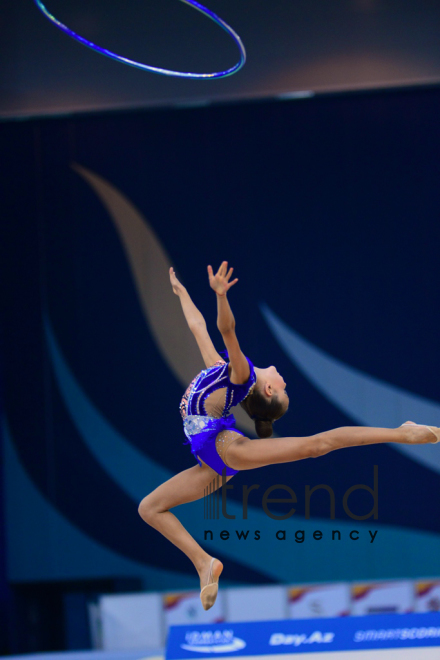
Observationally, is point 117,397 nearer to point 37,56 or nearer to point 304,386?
point 304,386

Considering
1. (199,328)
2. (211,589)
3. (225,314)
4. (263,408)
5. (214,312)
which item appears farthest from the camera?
(214,312)

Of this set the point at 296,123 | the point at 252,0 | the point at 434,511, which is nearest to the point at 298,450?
the point at 434,511

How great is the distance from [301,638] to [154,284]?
3558 mm

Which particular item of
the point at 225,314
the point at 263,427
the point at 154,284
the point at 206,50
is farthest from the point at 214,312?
the point at 225,314

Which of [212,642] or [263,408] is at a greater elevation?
[263,408]

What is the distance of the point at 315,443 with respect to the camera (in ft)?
10.2

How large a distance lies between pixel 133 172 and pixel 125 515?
3.44m

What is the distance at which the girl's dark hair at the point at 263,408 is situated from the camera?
3363mm

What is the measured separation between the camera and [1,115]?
22.7 feet

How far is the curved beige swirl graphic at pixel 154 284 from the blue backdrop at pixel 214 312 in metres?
0.02

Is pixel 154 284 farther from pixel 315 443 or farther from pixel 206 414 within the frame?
pixel 315 443

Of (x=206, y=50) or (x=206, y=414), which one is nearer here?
(x=206, y=414)

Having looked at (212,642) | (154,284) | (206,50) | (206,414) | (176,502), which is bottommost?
(212,642)

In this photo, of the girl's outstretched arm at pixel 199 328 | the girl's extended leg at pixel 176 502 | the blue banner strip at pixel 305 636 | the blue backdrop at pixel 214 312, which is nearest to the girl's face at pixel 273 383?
the girl's outstretched arm at pixel 199 328
